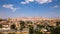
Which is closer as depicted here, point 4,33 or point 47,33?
point 4,33

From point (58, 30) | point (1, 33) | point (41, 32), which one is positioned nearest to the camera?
point (1, 33)

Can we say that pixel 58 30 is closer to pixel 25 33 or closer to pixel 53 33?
pixel 53 33

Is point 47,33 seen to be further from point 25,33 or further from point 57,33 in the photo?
point 25,33

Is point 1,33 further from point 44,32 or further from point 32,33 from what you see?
point 44,32

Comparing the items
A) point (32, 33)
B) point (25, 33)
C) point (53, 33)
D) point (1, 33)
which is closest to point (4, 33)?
point (1, 33)

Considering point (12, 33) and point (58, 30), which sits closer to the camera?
point (12, 33)

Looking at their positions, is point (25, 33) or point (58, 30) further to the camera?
point (58, 30)

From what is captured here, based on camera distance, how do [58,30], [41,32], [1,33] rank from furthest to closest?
[41,32] → [58,30] → [1,33]

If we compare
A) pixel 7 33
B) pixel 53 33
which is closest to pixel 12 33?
pixel 7 33
